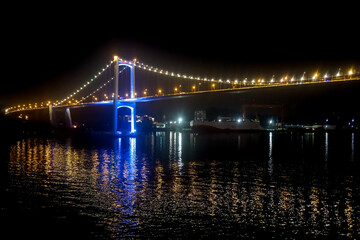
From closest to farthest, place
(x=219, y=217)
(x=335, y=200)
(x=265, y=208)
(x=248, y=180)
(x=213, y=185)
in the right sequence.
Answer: (x=219, y=217) < (x=265, y=208) < (x=335, y=200) < (x=213, y=185) < (x=248, y=180)

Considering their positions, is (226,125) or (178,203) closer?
(178,203)

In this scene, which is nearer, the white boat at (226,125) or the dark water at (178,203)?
the dark water at (178,203)

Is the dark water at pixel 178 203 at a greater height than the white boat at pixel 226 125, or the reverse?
the white boat at pixel 226 125

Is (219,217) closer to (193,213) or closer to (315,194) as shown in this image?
(193,213)

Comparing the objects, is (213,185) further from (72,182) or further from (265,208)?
(72,182)

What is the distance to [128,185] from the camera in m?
10.5

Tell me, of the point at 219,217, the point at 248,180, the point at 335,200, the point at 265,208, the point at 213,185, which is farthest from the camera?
the point at 248,180

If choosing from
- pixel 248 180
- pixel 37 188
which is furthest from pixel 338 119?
pixel 37 188

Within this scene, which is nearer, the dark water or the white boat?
the dark water

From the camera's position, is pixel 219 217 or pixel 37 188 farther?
pixel 37 188

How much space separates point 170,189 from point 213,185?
4.55ft

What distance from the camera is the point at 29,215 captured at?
733cm

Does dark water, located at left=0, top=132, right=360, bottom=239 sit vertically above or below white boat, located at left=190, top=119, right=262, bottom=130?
below

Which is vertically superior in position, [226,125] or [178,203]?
[226,125]
